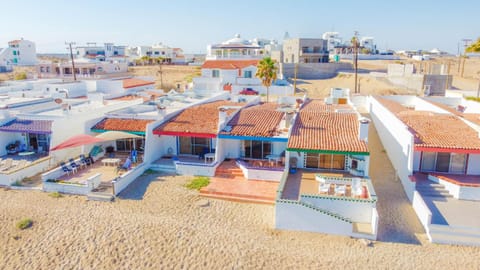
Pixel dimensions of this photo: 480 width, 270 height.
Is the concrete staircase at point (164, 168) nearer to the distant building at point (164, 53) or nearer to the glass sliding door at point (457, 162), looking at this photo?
the glass sliding door at point (457, 162)

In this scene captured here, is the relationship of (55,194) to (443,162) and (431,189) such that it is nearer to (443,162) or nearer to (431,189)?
(431,189)

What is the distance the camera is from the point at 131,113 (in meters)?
28.6

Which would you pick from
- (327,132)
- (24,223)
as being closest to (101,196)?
(24,223)

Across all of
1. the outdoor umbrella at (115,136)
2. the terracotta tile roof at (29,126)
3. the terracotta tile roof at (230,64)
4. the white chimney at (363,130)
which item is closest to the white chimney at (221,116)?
the outdoor umbrella at (115,136)

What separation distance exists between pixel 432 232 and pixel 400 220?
183 cm

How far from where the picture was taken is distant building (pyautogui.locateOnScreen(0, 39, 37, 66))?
9762cm

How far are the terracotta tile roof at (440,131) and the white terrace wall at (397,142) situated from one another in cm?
79

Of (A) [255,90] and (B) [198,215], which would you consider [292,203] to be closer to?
(B) [198,215]

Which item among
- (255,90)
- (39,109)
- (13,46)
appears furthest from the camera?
(13,46)

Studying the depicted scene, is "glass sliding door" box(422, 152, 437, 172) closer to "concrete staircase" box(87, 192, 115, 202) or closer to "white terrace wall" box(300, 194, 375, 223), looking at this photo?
"white terrace wall" box(300, 194, 375, 223)

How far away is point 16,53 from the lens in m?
98.4

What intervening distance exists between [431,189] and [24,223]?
69.4ft

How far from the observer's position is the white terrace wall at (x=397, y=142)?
20531 mm

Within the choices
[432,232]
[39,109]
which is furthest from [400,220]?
[39,109]
